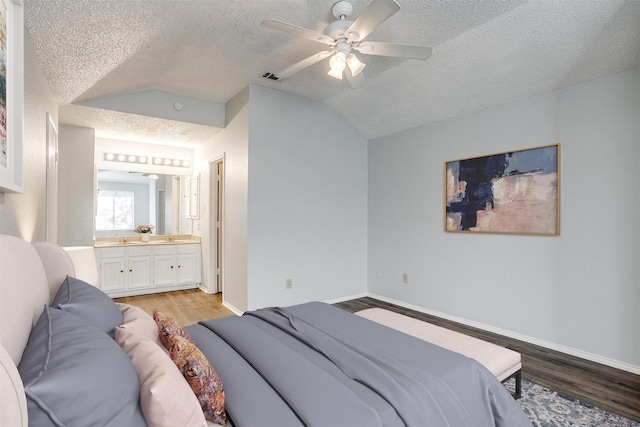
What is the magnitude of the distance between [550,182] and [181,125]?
414 cm

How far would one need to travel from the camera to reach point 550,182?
2994 millimetres

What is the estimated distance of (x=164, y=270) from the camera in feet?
16.3

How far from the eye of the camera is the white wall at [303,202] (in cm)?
381

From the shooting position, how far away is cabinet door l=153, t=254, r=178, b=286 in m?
4.91

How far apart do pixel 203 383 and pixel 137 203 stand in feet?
15.6

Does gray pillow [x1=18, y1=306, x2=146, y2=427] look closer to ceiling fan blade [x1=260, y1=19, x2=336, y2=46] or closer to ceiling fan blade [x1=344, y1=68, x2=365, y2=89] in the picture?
ceiling fan blade [x1=260, y1=19, x2=336, y2=46]

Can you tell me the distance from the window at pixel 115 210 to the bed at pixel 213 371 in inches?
131

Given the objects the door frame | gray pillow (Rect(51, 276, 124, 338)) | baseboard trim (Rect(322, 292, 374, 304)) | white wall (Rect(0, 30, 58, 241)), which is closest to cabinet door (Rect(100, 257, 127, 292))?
the door frame

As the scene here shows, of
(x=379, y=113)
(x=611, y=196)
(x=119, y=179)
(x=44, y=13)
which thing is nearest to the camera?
(x=44, y=13)

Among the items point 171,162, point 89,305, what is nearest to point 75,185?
point 171,162

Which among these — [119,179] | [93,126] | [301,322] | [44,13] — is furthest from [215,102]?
[301,322]

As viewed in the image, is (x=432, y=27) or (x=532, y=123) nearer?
(x=432, y=27)

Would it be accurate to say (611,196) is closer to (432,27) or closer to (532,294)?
(532,294)

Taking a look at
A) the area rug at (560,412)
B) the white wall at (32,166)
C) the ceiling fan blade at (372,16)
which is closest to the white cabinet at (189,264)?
the white wall at (32,166)
